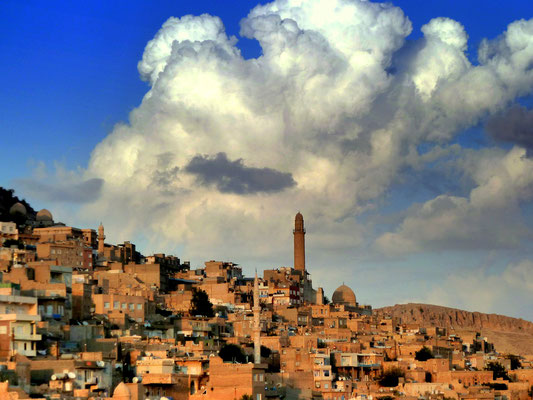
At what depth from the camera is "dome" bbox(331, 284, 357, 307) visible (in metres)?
88.7

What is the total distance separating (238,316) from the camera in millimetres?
69812

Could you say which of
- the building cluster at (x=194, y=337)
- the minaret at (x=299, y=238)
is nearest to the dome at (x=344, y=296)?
the building cluster at (x=194, y=337)

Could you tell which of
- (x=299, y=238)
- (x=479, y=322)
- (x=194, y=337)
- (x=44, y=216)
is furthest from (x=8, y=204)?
(x=479, y=322)

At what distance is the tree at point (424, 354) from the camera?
66.6 metres

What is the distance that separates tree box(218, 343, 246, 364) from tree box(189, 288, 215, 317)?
10693 millimetres

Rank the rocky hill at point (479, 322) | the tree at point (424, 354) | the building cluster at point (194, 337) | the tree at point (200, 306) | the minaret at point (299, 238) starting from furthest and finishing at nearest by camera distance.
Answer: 1. the rocky hill at point (479, 322)
2. the minaret at point (299, 238)
3. the tree at point (200, 306)
4. the tree at point (424, 354)
5. the building cluster at point (194, 337)

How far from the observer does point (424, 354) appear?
219 ft

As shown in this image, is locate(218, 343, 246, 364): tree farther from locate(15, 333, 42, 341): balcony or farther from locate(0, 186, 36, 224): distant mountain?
locate(0, 186, 36, 224): distant mountain

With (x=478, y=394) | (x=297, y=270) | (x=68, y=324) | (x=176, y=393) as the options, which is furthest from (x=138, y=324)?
(x=297, y=270)

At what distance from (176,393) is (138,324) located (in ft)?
38.5

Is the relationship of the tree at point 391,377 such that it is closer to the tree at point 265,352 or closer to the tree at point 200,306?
the tree at point 265,352

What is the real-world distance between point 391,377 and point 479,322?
219ft

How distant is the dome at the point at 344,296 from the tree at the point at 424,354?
810 inches

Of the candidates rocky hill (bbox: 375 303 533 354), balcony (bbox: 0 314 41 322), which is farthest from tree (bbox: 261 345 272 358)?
rocky hill (bbox: 375 303 533 354)
